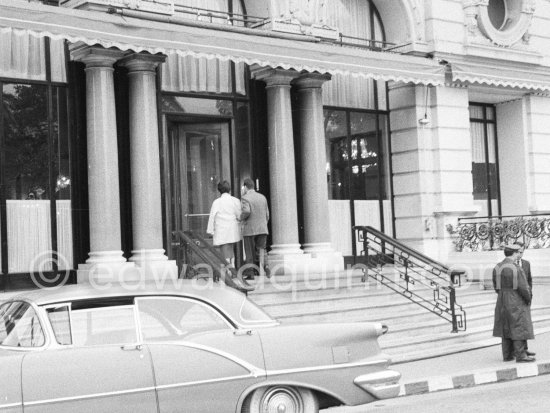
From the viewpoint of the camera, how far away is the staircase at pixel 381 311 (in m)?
14.1

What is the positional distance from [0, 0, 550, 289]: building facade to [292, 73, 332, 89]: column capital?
4 centimetres

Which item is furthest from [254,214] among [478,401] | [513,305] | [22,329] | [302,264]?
[22,329]

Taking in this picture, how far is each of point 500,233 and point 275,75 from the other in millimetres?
6047

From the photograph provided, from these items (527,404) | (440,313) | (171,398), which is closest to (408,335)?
(440,313)

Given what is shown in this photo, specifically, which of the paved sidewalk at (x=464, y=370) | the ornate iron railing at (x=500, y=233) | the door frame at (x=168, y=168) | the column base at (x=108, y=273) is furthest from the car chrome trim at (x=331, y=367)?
the ornate iron railing at (x=500, y=233)

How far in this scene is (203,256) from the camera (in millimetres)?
14289

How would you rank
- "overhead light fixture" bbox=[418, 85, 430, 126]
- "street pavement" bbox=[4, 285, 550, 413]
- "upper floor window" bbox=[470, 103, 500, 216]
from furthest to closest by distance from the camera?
"upper floor window" bbox=[470, 103, 500, 216] < "overhead light fixture" bbox=[418, 85, 430, 126] < "street pavement" bbox=[4, 285, 550, 413]

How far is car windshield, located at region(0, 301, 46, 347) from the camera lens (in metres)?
7.32

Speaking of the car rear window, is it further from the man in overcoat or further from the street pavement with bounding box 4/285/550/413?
the man in overcoat

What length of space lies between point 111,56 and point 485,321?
8.14 metres

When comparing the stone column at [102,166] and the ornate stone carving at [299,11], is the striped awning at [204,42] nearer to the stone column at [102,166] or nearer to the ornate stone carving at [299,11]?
the ornate stone carving at [299,11]

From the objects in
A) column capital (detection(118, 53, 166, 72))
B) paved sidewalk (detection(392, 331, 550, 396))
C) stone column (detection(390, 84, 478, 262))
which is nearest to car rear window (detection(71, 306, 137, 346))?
paved sidewalk (detection(392, 331, 550, 396))

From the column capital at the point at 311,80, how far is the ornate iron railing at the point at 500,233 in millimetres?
4589

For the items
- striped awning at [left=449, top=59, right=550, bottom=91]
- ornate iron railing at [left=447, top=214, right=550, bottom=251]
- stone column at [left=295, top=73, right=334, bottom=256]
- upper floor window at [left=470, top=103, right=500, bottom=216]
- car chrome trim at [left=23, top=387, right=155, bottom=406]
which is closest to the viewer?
car chrome trim at [left=23, top=387, right=155, bottom=406]
